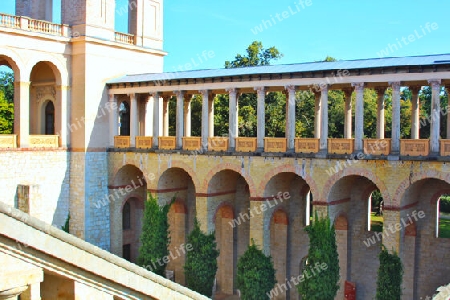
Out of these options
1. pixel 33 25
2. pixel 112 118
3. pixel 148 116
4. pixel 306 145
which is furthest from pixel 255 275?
pixel 33 25

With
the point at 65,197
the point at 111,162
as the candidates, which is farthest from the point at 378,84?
the point at 65,197

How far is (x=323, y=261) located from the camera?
2272cm

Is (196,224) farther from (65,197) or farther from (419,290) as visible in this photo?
(419,290)

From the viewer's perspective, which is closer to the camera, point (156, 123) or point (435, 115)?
point (435, 115)

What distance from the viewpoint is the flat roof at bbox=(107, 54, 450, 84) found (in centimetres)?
2211

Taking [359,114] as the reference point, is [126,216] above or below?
below

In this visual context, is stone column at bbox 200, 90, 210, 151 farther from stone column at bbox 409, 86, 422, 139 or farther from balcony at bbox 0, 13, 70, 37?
stone column at bbox 409, 86, 422, 139

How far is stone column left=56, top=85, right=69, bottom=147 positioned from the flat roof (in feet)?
8.97

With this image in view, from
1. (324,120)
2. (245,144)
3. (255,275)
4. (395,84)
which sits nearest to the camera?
(395,84)

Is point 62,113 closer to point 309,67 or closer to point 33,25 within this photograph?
point 33,25

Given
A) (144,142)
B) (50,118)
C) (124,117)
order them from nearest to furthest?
1. (144,142)
2. (50,118)
3. (124,117)

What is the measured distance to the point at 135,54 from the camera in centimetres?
3353

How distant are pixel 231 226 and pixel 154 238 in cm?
449

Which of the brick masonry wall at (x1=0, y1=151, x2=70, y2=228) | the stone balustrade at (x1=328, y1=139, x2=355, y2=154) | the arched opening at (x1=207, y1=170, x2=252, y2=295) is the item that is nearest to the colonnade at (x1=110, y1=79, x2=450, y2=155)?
the stone balustrade at (x1=328, y1=139, x2=355, y2=154)
